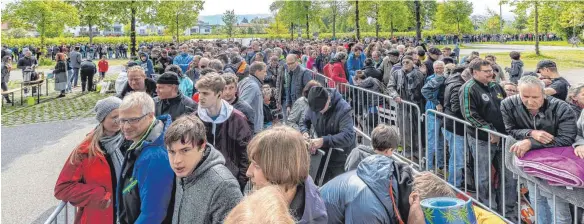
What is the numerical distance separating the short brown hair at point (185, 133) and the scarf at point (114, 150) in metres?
0.87

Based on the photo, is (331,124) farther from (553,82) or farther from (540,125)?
(553,82)

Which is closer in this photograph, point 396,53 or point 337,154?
point 337,154

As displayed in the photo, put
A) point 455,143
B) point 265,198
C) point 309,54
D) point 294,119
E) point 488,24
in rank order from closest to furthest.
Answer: point 265,198 < point 294,119 < point 455,143 < point 309,54 < point 488,24

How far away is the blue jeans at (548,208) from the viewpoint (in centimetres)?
493

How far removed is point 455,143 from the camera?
6.66 meters

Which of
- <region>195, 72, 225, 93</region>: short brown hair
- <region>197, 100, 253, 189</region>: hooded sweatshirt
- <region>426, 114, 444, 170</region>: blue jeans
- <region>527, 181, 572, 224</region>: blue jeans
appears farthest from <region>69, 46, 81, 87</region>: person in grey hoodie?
<region>527, 181, 572, 224</region>: blue jeans

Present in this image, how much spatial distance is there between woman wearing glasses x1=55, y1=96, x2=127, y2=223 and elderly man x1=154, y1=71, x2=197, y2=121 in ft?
5.58

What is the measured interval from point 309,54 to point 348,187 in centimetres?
1420

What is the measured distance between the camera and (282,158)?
9.12 ft

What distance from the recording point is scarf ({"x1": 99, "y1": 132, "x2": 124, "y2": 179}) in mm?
3871

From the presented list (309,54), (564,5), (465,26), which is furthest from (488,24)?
(309,54)

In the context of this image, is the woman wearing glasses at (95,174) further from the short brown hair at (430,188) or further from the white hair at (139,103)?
the short brown hair at (430,188)

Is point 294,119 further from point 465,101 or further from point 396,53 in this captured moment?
point 396,53

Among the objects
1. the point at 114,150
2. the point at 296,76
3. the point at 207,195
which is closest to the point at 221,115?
the point at 114,150
